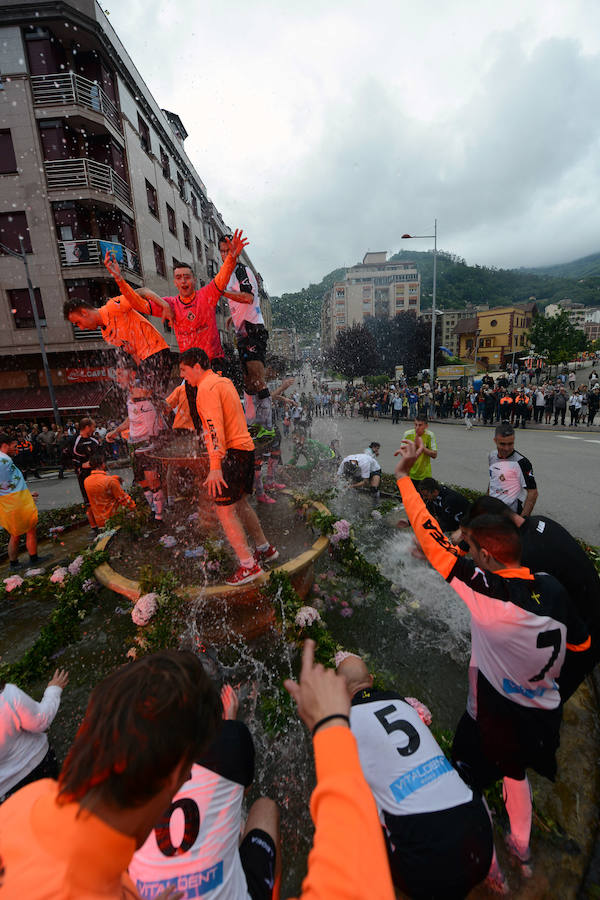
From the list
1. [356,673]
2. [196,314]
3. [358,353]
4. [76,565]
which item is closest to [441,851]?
[356,673]

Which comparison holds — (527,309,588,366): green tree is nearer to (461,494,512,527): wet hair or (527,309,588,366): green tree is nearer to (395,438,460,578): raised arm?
(461,494,512,527): wet hair

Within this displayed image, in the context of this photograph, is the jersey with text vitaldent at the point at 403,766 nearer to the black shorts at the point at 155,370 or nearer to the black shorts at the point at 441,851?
the black shorts at the point at 441,851

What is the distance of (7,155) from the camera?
707 inches

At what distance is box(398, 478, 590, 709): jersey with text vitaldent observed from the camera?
79.3 inches

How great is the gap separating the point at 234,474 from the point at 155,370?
2.38m

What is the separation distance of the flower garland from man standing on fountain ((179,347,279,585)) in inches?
70.7

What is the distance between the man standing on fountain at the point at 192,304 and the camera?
4.64 meters

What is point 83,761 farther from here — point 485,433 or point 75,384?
point 75,384

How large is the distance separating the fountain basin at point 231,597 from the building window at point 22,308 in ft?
66.2

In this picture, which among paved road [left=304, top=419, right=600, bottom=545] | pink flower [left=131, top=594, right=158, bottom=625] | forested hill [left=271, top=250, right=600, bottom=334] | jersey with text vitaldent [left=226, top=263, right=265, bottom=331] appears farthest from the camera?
forested hill [left=271, top=250, right=600, bottom=334]

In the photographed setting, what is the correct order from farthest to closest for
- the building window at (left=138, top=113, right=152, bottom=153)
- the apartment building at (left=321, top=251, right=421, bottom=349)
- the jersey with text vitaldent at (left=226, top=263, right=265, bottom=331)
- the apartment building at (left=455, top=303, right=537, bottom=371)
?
the apartment building at (left=321, top=251, right=421, bottom=349)
the apartment building at (left=455, top=303, right=537, bottom=371)
the building window at (left=138, top=113, right=152, bottom=153)
the jersey with text vitaldent at (left=226, top=263, right=265, bottom=331)

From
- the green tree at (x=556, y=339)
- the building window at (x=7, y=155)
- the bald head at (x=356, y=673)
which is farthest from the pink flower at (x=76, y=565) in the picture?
the green tree at (x=556, y=339)

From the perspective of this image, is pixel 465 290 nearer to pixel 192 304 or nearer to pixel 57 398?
pixel 57 398

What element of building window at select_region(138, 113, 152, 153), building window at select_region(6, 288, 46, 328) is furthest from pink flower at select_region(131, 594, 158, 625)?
building window at select_region(138, 113, 152, 153)
